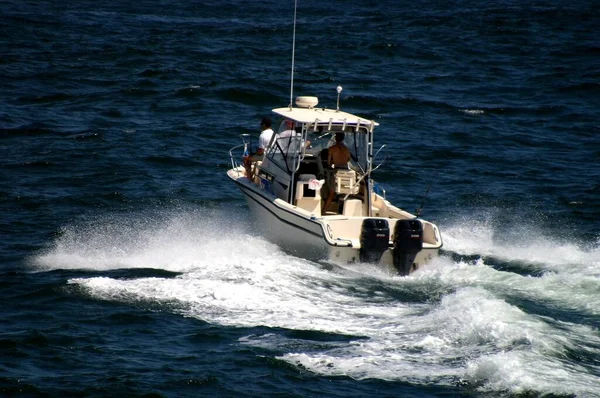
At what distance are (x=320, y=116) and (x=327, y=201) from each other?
1.45m

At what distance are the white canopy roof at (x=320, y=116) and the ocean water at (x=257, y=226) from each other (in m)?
2.20

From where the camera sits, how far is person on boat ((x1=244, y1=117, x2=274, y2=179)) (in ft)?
57.5

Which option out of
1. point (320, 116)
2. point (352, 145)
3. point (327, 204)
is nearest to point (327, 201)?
point (327, 204)

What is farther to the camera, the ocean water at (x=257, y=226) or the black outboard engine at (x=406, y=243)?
the black outboard engine at (x=406, y=243)

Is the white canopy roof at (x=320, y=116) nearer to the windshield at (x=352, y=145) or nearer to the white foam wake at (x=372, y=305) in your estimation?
the windshield at (x=352, y=145)

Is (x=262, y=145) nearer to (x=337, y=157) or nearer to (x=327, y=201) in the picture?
(x=337, y=157)

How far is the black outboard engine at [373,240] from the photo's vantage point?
14836mm

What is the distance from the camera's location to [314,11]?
44938 millimetres

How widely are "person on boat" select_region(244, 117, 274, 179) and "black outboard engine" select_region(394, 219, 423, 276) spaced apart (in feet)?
11.6

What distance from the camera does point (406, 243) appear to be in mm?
14805

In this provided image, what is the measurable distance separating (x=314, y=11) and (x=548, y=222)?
90.0ft

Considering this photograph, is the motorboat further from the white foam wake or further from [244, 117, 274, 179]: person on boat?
the white foam wake

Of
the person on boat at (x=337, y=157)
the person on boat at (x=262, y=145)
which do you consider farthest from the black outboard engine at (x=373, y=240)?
the person on boat at (x=262, y=145)

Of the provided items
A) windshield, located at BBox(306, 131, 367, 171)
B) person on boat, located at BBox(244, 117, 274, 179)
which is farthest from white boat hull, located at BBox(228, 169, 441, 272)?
windshield, located at BBox(306, 131, 367, 171)
